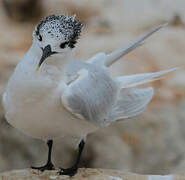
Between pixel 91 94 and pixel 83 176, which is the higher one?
pixel 91 94

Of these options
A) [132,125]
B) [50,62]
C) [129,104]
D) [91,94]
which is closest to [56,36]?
[50,62]

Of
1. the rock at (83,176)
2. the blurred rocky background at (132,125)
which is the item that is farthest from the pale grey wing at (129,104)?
the blurred rocky background at (132,125)

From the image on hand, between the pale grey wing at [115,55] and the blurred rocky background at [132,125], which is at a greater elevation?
the pale grey wing at [115,55]

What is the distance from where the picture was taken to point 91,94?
3.54 meters

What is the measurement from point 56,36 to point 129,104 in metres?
1.41

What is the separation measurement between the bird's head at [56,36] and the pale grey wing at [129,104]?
100cm

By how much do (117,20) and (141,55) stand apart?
5.27ft

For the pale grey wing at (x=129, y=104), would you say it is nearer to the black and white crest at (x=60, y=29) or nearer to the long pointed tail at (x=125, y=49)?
the long pointed tail at (x=125, y=49)

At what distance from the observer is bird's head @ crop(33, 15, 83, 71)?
10.1ft

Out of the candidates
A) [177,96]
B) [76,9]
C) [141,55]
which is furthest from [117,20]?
[177,96]

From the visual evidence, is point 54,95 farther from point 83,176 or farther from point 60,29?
point 83,176

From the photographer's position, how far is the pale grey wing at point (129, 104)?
4099 mm

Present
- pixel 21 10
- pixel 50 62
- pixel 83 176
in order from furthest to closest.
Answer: pixel 21 10 → pixel 83 176 → pixel 50 62

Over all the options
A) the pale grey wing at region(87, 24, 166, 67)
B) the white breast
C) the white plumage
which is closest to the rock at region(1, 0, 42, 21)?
the pale grey wing at region(87, 24, 166, 67)
